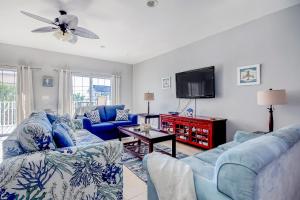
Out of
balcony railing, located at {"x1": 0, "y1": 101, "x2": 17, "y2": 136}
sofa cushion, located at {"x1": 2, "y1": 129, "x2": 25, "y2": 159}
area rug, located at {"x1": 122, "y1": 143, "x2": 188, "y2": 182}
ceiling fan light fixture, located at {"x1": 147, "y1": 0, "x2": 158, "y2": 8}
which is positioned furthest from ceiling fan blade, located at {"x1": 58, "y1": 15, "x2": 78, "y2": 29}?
balcony railing, located at {"x1": 0, "y1": 101, "x2": 17, "y2": 136}

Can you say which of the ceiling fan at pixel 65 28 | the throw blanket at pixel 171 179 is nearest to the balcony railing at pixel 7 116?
the ceiling fan at pixel 65 28

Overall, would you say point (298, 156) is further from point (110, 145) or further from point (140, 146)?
point (140, 146)

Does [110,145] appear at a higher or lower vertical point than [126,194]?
higher

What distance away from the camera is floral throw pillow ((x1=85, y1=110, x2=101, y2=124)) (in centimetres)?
415

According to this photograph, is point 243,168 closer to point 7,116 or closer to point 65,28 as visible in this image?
point 65,28

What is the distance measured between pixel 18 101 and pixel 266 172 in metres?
5.55

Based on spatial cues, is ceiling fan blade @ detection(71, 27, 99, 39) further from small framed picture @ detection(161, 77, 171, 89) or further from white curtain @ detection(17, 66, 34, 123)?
white curtain @ detection(17, 66, 34, 123)

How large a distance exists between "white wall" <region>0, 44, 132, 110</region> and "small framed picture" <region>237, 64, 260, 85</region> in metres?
4.39

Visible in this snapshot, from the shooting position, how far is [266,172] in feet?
2.96

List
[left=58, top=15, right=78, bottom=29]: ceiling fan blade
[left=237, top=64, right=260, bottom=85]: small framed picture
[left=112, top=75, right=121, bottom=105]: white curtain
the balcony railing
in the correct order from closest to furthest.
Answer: [left=58, top=15, right=78, bottom=29]: ceiling fan blade < [left=237, top=64, right=260, bottom=85]: small framed picture < the balcony railing < [left=112, top=75, right=121, bottom=105]: white curtain

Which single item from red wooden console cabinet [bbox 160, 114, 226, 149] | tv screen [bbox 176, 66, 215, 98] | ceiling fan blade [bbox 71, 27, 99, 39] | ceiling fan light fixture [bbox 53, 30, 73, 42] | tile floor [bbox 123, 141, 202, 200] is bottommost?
tile floor [bbox 123, 141, 202, 200]

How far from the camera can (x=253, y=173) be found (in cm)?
82

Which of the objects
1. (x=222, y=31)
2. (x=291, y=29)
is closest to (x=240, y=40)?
(x=222, y=31)

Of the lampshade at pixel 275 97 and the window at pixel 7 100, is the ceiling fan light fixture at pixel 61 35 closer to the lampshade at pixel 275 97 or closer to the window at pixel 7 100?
the window at pixel 7 100
